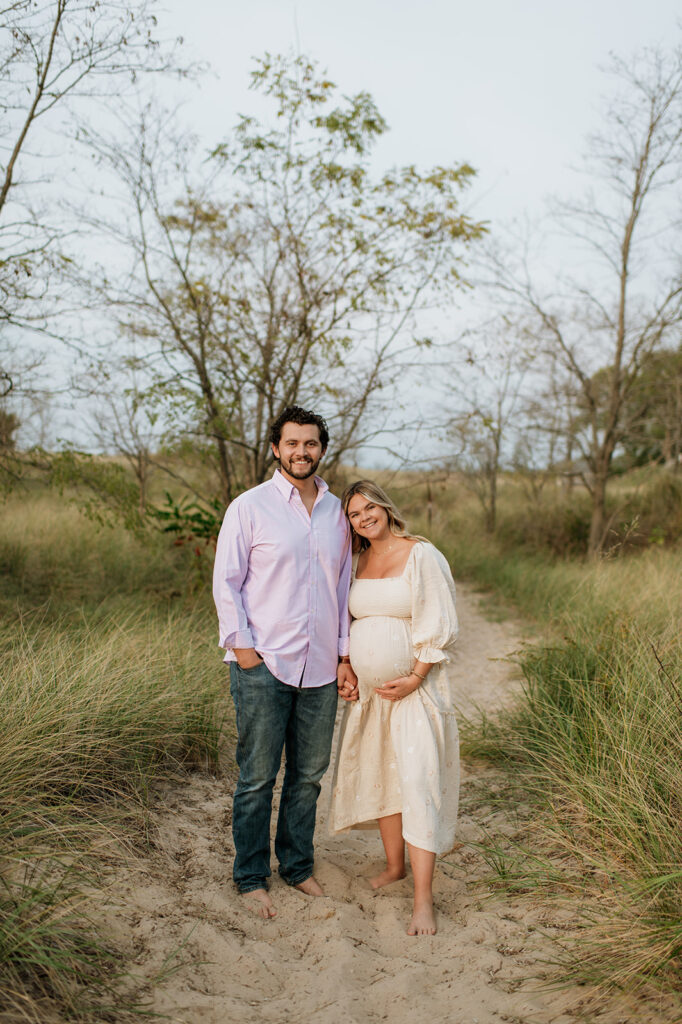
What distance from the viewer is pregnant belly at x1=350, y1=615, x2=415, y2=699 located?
3.32m

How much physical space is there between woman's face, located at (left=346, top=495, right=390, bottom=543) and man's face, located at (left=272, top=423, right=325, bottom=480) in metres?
0.26

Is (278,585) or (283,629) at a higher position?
(278,585)

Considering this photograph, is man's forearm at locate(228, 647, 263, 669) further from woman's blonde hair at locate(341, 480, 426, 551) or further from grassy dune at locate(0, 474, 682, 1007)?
grassy dune at locate(0, 474, 682, 1007)

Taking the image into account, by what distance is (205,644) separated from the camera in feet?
20.2

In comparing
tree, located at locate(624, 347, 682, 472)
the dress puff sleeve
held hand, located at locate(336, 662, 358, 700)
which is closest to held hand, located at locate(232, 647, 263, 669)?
held hand, located at locate(336, 662, 358, 700)

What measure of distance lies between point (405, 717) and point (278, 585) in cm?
84

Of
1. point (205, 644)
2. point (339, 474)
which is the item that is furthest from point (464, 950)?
point (339, 474)

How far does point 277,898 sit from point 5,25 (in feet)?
23.2

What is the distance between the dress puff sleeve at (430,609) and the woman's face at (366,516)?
208mm

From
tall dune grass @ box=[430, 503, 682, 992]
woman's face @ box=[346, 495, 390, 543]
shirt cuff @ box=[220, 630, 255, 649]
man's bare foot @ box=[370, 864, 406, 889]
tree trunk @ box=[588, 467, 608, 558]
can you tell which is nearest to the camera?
tall dune grass @ box=[430, 503, 682, 992]

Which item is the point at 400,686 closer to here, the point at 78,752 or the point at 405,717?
the point at 405,717

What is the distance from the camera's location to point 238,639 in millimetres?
3133

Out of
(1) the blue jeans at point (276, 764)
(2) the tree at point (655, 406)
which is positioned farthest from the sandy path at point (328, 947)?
(2) the tree at point (655, 406)

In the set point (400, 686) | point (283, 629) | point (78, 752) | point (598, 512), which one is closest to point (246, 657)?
point (283, 629)
